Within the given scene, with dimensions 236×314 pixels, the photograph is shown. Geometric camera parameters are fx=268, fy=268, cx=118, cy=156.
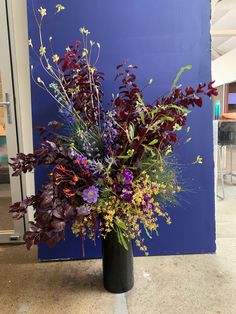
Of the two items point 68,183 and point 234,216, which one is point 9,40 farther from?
point 234,216

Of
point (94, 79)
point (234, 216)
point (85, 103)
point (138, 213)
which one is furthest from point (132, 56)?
point (234, 216)

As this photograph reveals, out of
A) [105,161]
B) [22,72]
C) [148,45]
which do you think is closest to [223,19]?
[148,45]

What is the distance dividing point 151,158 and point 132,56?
740 millimetres

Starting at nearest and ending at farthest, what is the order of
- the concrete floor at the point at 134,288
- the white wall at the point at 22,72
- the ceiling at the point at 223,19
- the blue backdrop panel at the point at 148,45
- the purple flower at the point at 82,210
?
the purple flower at the point at 82,210, the concrete floor at the point at 134,288, the blue backdrop panel at the point at 148,45, the white wall at the point at 22,72, the ceiling at the point at 223,19

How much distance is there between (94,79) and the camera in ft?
4.59

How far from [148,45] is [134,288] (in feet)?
4.69

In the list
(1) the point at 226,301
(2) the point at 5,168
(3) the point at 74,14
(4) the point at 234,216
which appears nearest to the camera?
(1) the point at 226,301

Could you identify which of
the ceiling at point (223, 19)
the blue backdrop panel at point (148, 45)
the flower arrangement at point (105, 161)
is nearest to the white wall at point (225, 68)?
the ceiling at point (223, 19)

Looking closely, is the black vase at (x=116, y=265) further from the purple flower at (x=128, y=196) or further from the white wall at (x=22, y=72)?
the white wall at (x=22, y=72)

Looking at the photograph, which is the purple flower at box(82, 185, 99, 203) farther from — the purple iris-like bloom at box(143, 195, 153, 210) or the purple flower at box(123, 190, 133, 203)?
the purple iris-like bloom at box(143, 195, 153, 210)

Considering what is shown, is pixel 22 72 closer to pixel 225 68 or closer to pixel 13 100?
pixel 13 100

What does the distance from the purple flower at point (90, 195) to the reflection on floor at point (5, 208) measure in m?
1.13

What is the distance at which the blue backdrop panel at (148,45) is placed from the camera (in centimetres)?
161

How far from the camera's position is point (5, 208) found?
2.16 meters
